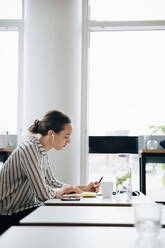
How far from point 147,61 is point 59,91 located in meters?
1.18

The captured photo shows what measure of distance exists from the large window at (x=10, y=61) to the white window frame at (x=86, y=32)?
802 mm

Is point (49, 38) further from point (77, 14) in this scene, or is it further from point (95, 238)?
point (95, 238)

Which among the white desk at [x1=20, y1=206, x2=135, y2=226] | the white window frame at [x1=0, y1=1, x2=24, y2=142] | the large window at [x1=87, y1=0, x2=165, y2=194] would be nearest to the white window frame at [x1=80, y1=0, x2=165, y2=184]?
the large window at [x1=87, y1=0, x2=165, y2=194]

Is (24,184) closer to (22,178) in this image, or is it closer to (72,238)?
(22,178)

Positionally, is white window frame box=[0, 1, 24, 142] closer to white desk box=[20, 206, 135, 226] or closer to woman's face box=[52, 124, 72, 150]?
woman's face box=[52, 124, 72, 150]

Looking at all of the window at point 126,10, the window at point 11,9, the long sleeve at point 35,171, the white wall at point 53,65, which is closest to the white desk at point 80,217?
the long sleeve at point 35,171

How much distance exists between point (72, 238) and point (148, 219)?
25 cm

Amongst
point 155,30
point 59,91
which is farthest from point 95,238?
point 155,30

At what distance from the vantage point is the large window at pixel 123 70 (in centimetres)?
455

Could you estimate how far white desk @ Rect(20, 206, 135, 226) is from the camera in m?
1.37

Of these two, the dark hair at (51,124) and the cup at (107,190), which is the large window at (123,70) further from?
the cup at (107,190)

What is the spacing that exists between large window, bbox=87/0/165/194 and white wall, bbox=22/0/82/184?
373 mm

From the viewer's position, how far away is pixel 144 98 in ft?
15.0

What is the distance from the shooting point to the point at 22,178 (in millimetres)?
2441
